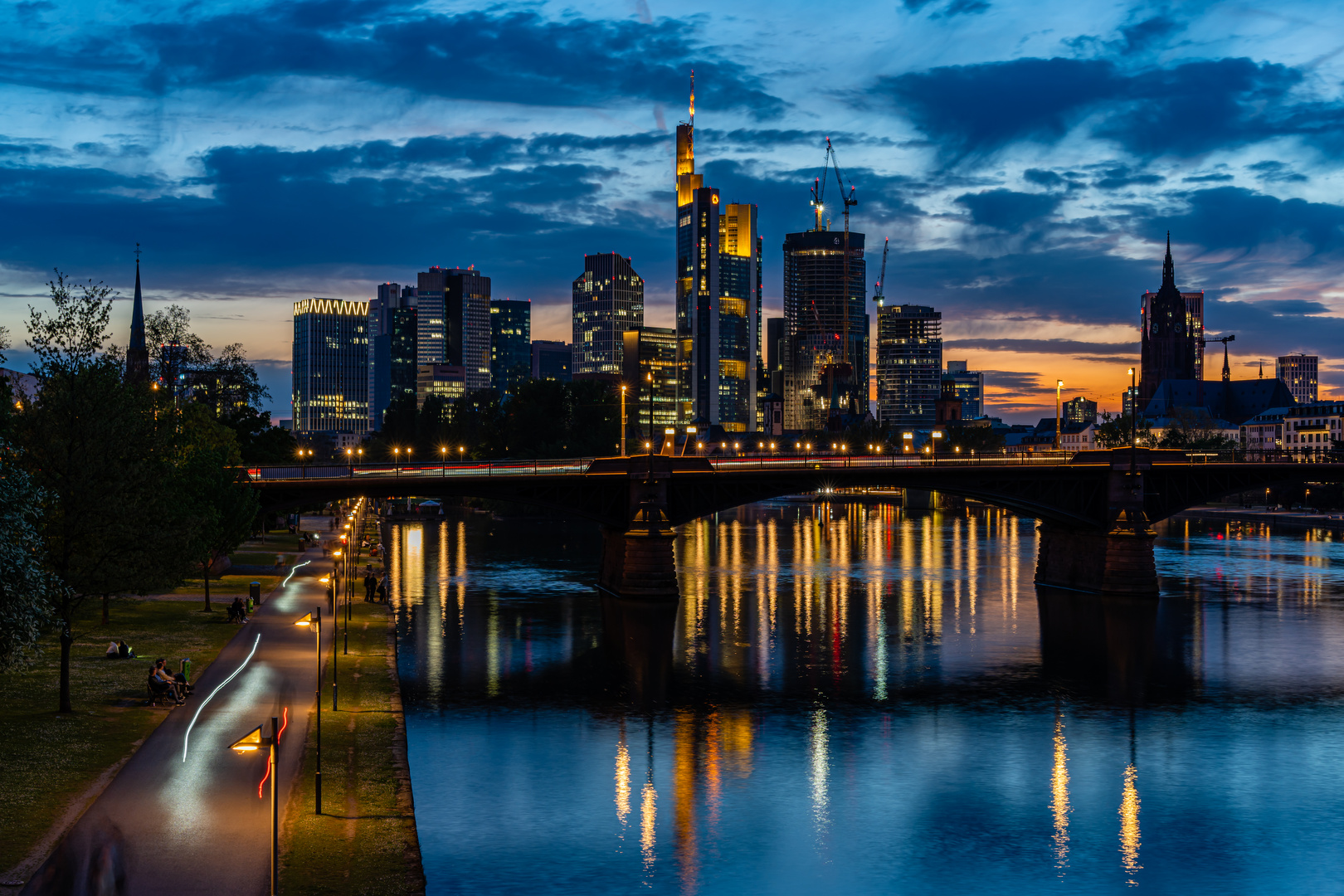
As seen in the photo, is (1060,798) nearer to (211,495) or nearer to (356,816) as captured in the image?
(356,816)

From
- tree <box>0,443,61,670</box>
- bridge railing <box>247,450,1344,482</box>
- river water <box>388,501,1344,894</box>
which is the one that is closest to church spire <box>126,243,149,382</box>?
bridge railing <box>247,450,1344,482</box>

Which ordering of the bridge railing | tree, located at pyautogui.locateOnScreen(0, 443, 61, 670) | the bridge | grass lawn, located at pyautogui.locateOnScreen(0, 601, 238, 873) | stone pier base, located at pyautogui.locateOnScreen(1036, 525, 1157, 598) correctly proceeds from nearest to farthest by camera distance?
grass lawn, located at pyautogui.locateOnScreen(0, 601, 238, 873)
tree, located at pyautogui.locateOnScreen(0, 443, 61, 670)
the bridge
the bridge railing
stone pier base, located at pyautogui.locateOnScreen(1036, 525, 1157, 598)

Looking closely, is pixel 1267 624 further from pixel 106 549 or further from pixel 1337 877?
pixel 106 549

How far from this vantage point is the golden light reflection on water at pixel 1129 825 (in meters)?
34.2

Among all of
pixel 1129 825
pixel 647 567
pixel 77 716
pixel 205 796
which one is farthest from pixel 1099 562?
pixel 205 796

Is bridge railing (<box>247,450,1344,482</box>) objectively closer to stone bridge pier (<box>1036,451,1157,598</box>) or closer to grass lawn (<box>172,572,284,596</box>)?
stone bridge pier (<box>1036,451,1157,598</box>)

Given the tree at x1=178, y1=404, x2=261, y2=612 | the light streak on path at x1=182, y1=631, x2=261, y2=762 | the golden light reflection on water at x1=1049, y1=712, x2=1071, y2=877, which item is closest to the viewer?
the golden light reflection on water at x1=1049, y1=712, x2=1071, y2=877

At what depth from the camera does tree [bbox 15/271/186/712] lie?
1614 inches

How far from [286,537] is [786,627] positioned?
72941 millimetres

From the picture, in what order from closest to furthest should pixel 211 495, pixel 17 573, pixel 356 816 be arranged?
pixel 356 816, pixel 17 573, pixel 211 495

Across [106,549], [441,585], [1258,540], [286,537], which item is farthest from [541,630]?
[1258,540]

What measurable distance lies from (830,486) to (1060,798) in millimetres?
54411

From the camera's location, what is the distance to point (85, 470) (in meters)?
41.1

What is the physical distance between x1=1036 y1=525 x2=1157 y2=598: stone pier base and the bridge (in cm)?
9
